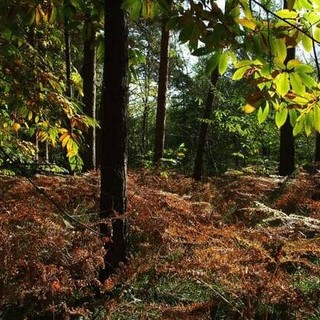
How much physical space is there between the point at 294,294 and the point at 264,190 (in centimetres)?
608

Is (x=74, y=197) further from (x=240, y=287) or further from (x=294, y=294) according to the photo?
(x=294, y=294)

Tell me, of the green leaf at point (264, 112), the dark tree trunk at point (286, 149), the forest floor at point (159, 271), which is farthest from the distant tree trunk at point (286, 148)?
the green leaf at point (264, 112)

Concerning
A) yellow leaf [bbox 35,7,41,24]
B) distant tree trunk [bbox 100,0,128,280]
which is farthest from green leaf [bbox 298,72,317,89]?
distant tree trunk [bbox 100,0,128,280]

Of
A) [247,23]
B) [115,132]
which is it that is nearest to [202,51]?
[247,23]

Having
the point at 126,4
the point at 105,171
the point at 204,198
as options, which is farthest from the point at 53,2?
the point at 204,198

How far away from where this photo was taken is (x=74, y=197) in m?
7.12

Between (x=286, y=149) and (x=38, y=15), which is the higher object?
(x=38, y=15)

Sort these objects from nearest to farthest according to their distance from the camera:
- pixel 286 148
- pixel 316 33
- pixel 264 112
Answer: pixel 316 33 → pixel 264 112 → pixel 286 148

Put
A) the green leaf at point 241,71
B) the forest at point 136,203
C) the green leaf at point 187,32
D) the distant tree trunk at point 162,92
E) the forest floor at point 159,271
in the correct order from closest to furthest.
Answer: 1. the green leaf at point 187,32
2. the forest at point 136,203
3. the green leaf at point 241,71
4. the forest floor at point 159,271
5. the distant tree trunk at point 162,92

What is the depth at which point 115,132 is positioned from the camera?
11.9 ft

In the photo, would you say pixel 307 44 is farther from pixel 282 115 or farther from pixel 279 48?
pixel 282 115

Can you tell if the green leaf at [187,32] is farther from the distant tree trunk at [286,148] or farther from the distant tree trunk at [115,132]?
the distant tree trunk at [286,148]

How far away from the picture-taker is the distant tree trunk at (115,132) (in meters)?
3.41

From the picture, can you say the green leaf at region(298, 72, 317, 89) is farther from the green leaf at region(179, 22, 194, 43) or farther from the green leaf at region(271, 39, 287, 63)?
the green leaf at region(179, 22, 194, 43)
